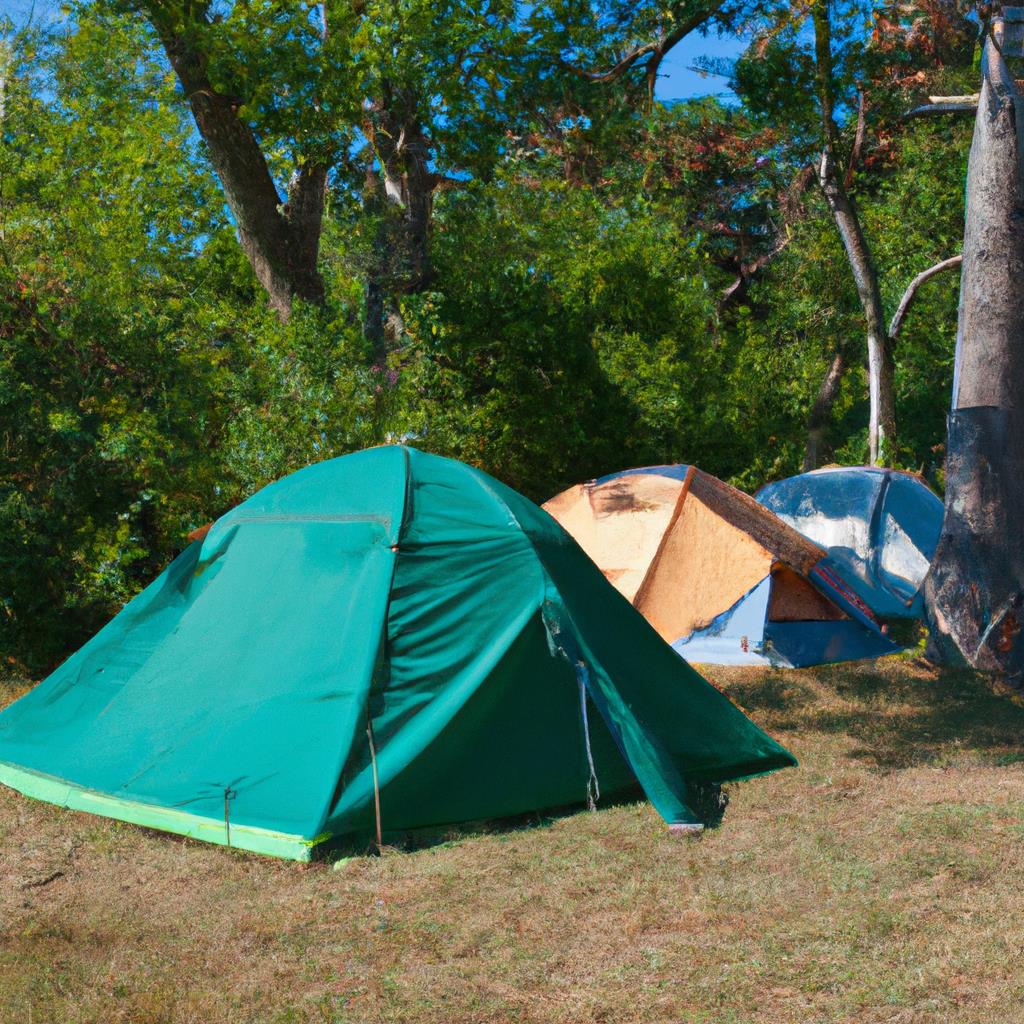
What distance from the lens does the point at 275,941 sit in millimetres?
4219

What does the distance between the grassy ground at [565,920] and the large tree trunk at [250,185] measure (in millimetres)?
7253

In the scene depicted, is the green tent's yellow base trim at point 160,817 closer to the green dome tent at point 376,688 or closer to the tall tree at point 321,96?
the green dome tent at point 376,688

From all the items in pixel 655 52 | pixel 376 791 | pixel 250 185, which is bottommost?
pixel 376 791

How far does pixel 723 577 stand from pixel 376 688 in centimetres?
487

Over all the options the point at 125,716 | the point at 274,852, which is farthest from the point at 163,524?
the point at 274,852

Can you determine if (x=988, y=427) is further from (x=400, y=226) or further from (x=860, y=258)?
(x=400, y=226)

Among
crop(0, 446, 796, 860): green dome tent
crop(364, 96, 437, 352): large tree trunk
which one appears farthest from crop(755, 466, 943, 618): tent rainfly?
crop(0, 446, 796, 860): green dome tent

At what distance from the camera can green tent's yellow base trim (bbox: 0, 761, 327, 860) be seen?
16.5ft

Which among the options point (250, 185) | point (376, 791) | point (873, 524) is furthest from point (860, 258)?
point (376, 791)

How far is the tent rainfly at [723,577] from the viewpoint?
964cm

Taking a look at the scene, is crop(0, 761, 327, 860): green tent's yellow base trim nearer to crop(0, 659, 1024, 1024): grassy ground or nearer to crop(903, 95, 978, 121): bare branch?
crop(0, 659, 1024, 1024): grassy ground

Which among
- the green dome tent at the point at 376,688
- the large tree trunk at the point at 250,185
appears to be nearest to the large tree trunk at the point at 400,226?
the large tree trunk at the point at 250,185

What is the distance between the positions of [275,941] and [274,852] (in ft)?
2.68

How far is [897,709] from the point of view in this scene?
7973 mm
